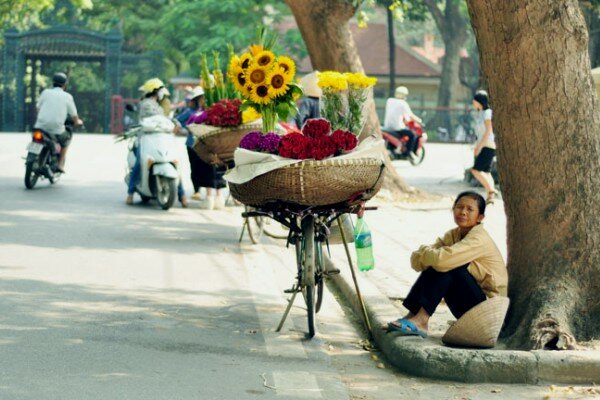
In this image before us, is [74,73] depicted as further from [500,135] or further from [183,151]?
[500,135]

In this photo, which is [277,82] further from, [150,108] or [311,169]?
[150,108]

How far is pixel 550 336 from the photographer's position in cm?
733

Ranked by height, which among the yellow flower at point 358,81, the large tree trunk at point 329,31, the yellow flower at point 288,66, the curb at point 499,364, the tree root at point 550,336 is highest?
the large tree trunk at point 329,31

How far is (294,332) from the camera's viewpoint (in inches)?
324

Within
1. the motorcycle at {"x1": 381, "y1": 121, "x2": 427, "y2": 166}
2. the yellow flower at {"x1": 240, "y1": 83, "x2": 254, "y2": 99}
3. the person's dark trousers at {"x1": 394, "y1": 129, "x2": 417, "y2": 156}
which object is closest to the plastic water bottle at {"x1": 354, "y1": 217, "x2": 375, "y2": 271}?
the yellow flower at {"x1": 240, "y1": 83, "x2": 254, "y2": 99}

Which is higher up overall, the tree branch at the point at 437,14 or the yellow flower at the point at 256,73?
the tree branch at the point at 437,14

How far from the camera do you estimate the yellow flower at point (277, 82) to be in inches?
343

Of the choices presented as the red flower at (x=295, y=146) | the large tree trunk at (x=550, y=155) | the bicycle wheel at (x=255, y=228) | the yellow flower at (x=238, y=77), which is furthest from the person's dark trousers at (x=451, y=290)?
the bicycle wheel at (x=255, y=228)

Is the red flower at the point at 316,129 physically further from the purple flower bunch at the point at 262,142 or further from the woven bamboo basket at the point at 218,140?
the woven bamboo basket at the point at 218,140

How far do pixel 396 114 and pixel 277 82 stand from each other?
774 inches

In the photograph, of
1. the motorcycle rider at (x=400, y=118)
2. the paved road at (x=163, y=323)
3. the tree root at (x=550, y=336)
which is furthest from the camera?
the motorcycle rider at (x=400, y=118)

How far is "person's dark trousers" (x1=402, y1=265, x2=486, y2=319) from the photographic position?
295 inches

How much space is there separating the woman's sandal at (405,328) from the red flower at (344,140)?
1.16 m

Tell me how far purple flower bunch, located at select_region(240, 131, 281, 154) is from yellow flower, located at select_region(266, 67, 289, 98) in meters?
0.67
